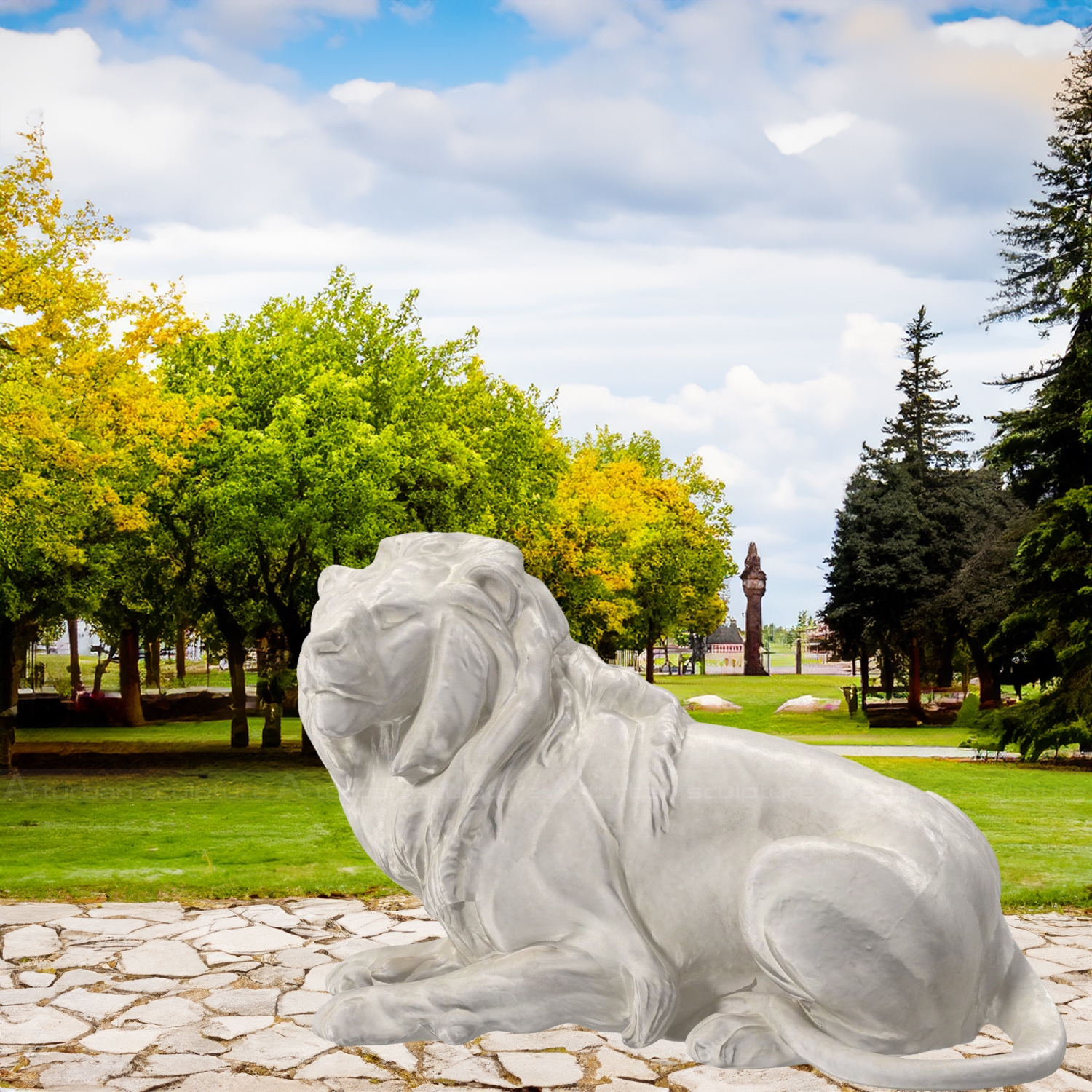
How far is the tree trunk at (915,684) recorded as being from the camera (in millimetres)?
25812

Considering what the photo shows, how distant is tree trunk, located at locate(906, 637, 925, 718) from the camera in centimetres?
2581

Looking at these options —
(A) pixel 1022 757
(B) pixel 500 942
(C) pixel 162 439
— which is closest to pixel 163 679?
(C) pixel 162 439

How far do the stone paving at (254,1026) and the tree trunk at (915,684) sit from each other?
803 inches

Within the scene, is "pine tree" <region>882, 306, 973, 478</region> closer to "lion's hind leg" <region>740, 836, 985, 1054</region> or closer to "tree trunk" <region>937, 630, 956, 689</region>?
"tree trunk" <region>937, 630, 956, 689</region>

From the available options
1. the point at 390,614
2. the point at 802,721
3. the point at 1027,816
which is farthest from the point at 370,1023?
the point at 802,721

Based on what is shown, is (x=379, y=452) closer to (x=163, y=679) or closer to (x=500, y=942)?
(x=500, y=942)

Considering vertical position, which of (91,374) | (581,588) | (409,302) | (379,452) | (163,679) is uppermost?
(409,302)

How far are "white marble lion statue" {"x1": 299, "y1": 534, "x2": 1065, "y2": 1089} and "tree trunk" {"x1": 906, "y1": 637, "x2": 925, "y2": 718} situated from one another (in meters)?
23.9

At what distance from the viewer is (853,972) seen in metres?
2.97

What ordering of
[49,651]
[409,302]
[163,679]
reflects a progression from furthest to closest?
[49,651] < [163,679] < [409,302]

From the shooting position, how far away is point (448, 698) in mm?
3107

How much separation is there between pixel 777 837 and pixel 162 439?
1293 cm

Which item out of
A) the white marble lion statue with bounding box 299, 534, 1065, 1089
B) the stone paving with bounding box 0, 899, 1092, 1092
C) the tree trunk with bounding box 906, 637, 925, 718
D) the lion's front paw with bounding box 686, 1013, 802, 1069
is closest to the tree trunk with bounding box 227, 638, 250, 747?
the stone paving with bounding box 0, 899, 1092, 1092

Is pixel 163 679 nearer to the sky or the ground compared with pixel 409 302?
nearer to the ground
